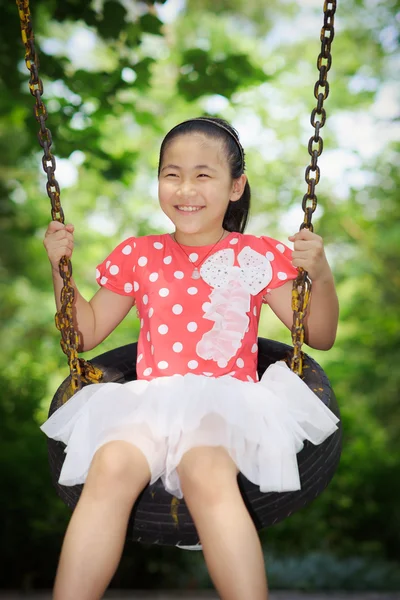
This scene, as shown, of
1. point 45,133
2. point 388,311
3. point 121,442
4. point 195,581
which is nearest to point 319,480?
point 121,442

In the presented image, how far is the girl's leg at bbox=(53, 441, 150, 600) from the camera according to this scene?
4.85 feet

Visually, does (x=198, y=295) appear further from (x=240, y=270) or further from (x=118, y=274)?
(x=118, y=274)

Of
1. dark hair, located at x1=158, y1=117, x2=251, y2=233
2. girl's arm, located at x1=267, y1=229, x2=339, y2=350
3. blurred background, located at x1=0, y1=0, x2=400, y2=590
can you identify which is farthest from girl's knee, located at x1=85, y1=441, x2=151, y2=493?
blurred background, located at x1=0, y1=0, x2=400, y2=590

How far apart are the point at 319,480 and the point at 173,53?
6935 mm

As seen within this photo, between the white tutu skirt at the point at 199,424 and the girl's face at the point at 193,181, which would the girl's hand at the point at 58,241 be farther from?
the white tutu skirt at the point at 199,424

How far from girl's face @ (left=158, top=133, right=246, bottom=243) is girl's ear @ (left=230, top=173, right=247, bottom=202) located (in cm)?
6

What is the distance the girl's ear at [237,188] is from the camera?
82.4 inches

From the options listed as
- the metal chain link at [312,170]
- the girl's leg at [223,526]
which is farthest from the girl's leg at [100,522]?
the metal chain link at [312,170]

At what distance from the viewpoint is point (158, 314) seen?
2.00 meters

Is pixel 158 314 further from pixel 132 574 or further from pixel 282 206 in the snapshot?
pixel 282 206

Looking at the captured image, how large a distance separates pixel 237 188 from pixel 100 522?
39.6 inches

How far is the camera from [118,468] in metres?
1.56

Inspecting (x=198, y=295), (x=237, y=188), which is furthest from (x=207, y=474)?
(x=237, y=188)

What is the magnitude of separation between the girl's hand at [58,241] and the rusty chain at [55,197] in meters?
0.03
